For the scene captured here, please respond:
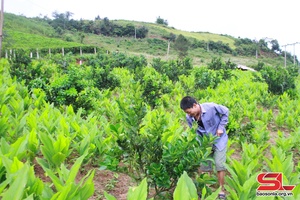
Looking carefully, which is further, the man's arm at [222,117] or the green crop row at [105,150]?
the man's arm at [222,117]

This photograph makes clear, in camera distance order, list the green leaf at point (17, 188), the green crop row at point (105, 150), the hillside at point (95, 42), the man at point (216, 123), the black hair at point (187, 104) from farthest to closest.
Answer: the hillside at point (95, 42) → the man at point (216, 123) → the black hair at point (187, 104) → the green crop row at point (105, 150) → the green leaf at point (17, 188)

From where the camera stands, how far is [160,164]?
2.80 m

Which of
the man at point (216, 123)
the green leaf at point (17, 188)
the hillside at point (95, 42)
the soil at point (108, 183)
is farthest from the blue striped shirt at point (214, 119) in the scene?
the hillside at point (95, 42)

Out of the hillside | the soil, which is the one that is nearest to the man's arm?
the soil

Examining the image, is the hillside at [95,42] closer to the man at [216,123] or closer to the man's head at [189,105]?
the man at [216,123]

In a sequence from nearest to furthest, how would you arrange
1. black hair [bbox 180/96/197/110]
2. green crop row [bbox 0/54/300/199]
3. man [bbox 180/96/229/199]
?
green crop row [bbox 0/54/300/199]
black hair [bbox 180/96/197/110]
man [bbox 180/96/229/199]

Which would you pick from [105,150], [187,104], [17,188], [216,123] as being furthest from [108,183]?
[17,188]

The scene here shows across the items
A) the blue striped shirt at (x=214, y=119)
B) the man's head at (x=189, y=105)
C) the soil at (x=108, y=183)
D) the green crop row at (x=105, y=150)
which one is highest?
the man's head at (x=189, y=105)

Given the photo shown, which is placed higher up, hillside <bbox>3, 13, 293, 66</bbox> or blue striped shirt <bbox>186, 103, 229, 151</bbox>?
hillside <bbox>3, 13, 293, 66</bbox>

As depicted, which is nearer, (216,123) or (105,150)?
(216,123)

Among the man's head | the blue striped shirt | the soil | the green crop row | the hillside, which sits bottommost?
the soil

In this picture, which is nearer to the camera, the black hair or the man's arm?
the black hair

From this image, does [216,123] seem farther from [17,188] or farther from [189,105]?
[17,188]

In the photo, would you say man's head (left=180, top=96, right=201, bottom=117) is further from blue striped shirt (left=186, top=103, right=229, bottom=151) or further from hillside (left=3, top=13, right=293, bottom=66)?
hillside (left=3, top=13, right=293, bottom=66)
